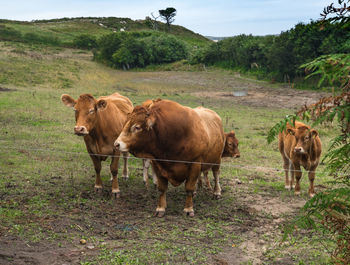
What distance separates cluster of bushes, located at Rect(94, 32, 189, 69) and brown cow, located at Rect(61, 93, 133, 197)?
42479mm

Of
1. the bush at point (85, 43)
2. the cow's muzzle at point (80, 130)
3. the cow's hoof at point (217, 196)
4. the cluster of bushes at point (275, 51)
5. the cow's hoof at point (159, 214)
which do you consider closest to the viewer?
the cow's hoof at point (159, 214)

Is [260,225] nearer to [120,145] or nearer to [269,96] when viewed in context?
[120,145]

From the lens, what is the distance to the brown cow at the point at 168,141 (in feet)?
23.4

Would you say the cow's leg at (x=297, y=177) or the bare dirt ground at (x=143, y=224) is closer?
the bare dirt ground at (x=143, y=224)

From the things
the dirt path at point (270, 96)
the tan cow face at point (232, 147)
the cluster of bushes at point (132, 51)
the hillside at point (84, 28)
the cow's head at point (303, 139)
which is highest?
the hillside at point (84, 28)

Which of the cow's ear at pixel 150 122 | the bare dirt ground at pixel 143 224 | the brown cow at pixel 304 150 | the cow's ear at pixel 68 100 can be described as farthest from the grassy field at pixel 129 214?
the cow's ear at pixel 150 122

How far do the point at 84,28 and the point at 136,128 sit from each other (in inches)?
3566

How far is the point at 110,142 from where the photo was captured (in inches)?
341

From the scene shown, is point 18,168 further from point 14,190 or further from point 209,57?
point 209,57

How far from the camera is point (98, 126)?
851cm

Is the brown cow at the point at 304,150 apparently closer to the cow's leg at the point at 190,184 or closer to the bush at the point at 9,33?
the cow's leg at the point at 190,184

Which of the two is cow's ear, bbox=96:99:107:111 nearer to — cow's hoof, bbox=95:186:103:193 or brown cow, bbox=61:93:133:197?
brown cow, bbox=61:93:133:197

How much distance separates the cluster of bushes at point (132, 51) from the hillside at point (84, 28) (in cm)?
1624

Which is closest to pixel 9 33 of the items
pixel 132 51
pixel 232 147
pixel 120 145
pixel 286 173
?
pixel 132 51
